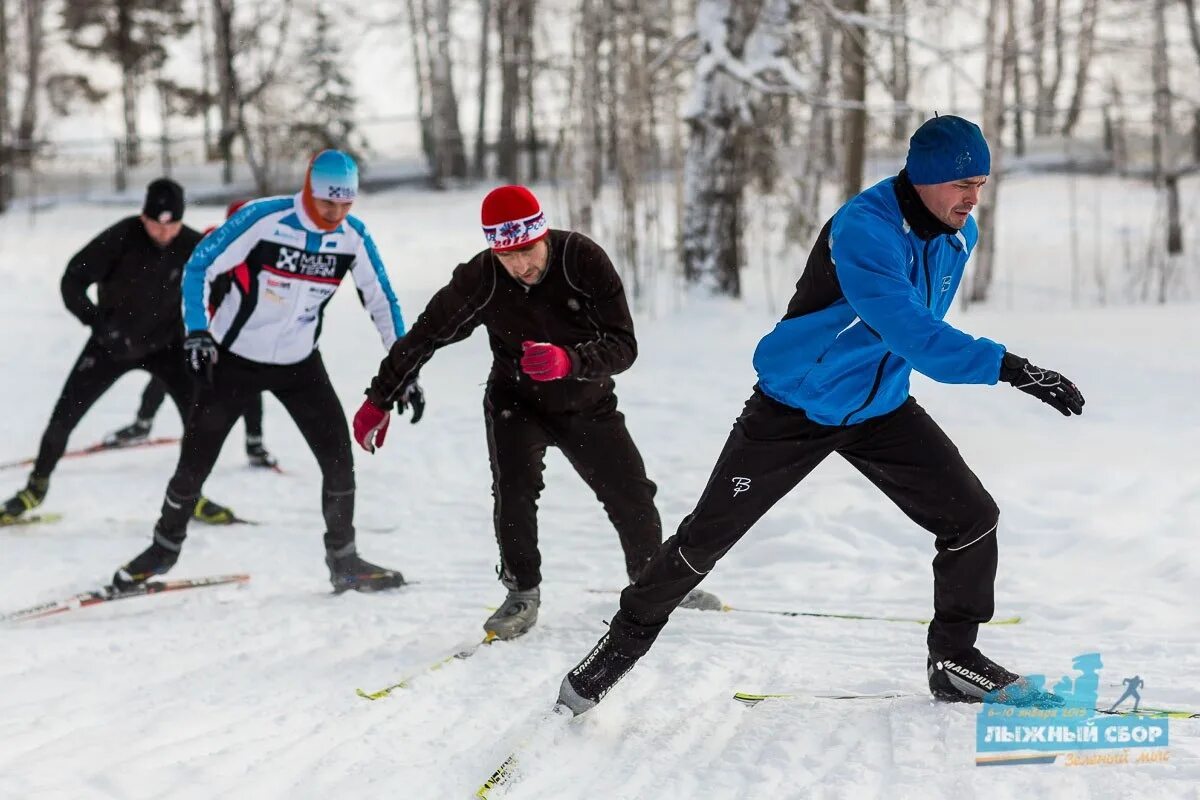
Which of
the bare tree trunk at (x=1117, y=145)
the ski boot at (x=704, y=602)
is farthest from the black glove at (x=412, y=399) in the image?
the bare tree trunk at (x=1117, y=145)

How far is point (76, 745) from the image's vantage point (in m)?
3.62

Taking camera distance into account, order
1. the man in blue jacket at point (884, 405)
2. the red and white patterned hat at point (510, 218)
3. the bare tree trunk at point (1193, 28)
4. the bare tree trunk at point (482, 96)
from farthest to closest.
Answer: the bare tree trunk at point (482, 96), the bare tree trunk at point (1193, 28), the red and white patterned hat at point (510, 218), the man in blue jacket at point (884, 405)

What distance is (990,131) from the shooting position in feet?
46.2

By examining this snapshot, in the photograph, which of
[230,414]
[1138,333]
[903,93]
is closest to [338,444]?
[230,414]

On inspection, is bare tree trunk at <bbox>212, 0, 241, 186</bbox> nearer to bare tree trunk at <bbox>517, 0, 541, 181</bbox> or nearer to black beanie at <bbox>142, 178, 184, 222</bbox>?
bare tree trunk at <bbox>517, 0, 541, 181</bbox>

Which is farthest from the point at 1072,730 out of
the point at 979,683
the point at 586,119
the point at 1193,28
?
the point at 1193,28

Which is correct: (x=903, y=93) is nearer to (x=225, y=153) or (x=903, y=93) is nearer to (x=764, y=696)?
(x=225, y=153)

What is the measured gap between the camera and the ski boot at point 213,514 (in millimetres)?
6941

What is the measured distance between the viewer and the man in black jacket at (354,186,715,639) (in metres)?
4.23

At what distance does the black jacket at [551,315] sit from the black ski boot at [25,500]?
349cm

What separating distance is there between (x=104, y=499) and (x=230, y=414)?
8.93ft

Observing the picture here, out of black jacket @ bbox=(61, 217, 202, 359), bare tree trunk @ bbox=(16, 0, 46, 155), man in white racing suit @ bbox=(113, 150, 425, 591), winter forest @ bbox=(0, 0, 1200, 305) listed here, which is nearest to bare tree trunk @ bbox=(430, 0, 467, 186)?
winter forest @ bbox=(0, 0, 1200, 305)

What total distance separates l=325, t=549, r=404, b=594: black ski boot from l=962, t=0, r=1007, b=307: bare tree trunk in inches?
398

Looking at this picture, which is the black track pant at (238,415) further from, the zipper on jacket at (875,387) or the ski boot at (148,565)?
the zipper on jacket at (875,387)
